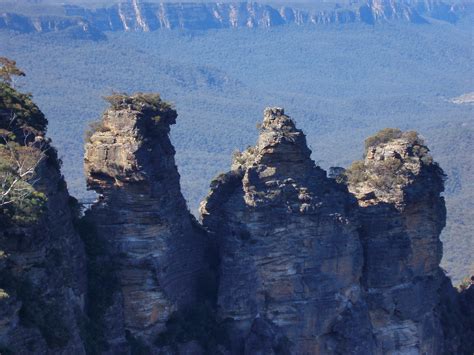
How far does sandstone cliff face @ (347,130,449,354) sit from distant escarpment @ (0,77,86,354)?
37.5 feet

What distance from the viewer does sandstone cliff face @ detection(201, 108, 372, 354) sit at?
3781cm

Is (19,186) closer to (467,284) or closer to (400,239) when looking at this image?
(400,239)

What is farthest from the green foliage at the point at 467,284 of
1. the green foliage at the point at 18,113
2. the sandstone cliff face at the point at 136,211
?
the green foliage at the point at 18,113

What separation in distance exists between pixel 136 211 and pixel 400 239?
10223 mm

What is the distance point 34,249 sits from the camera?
2902 centimetres

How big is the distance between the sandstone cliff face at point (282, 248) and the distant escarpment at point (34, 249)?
606 centimetres

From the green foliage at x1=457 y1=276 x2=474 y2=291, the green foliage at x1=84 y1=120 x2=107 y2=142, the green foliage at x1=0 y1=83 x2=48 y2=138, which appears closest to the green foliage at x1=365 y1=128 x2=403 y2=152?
the green foliage at x1=457 y1=276 x2=474 y2=291

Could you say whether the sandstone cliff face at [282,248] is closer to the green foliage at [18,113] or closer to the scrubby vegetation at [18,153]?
the green foliage at [18,113]

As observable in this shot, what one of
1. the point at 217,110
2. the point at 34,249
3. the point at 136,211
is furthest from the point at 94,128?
the point at 217,110

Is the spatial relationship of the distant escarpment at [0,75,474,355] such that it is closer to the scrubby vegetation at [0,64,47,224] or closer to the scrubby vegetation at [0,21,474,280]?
the scrubby vegetation at [0,64,47,224]

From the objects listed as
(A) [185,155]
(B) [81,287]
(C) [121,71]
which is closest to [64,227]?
(B) [81,287]

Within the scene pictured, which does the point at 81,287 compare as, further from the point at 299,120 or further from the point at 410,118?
the point at 410,118

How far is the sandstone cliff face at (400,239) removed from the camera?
41.0 m

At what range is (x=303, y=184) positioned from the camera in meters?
38.2
